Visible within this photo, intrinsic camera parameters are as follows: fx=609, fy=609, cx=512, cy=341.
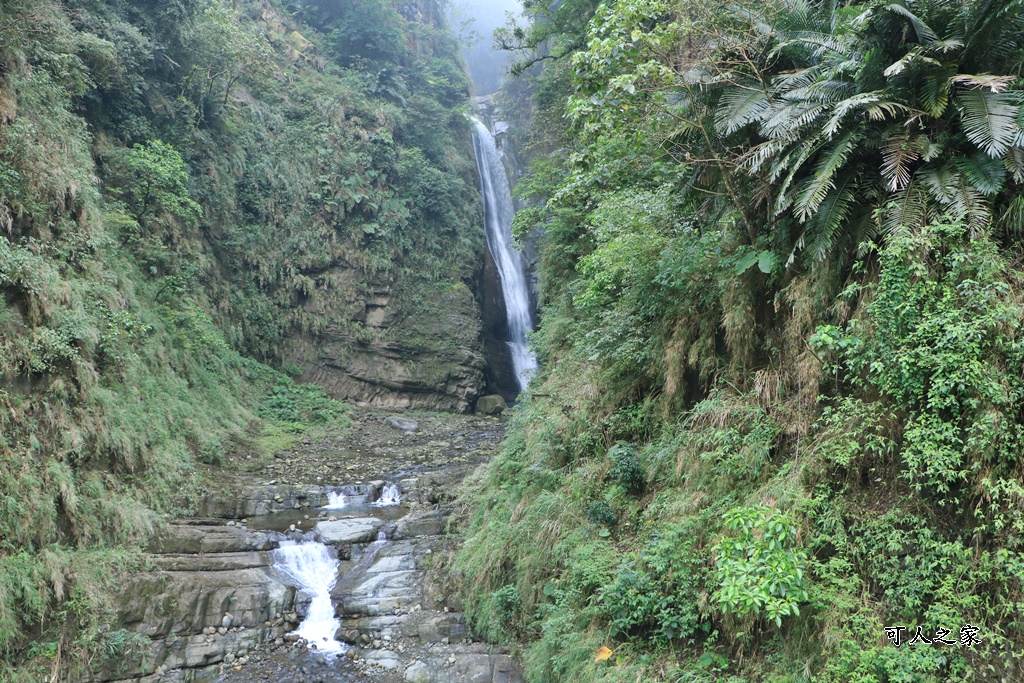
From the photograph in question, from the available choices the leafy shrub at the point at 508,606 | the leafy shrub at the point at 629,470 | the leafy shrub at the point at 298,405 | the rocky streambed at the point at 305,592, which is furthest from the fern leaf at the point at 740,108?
the leafy shrub at the point at 298,405

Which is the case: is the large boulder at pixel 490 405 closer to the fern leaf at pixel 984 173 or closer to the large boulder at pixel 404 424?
the large boulder at pixel 404 424

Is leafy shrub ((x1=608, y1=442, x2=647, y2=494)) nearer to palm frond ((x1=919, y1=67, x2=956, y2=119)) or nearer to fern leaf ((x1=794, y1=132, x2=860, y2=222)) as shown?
fern leaf ((x1=794, y1=132, x2=860, y2=222))

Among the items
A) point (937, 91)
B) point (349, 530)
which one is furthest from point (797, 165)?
point (349, 530)

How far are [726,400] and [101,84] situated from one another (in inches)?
679

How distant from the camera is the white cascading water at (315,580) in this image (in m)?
9.88

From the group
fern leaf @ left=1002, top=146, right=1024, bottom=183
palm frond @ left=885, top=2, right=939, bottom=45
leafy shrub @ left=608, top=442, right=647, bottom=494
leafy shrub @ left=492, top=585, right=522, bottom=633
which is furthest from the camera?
leafy shrub @ left=492, top=585, right=522, bottom=633

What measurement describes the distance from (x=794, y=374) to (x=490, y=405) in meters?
18.1

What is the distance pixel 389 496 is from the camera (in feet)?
46.3

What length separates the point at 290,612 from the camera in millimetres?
10188

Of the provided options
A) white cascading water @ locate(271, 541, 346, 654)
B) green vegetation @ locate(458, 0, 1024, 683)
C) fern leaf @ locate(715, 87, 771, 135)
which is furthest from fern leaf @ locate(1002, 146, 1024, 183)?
white cascading water @ locate(271, 541, 346, 654)

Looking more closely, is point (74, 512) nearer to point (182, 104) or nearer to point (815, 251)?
point (815, 251)

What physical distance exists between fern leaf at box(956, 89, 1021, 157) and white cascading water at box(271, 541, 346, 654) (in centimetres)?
1035

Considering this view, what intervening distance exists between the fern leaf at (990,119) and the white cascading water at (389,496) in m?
12.0

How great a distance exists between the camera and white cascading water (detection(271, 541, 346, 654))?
988 centimetres
